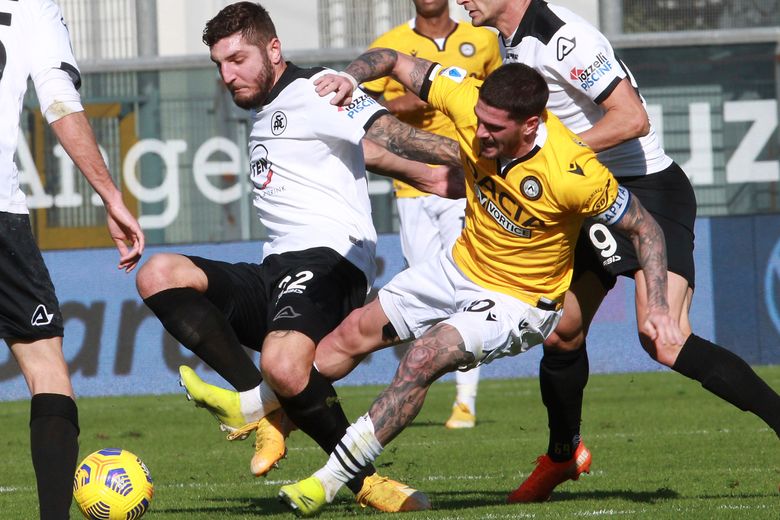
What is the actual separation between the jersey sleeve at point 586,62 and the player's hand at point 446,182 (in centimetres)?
66

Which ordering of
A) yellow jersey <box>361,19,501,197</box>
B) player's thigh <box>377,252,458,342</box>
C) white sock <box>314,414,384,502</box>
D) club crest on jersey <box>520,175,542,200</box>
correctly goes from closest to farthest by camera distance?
white sock <box>314,414,384,502</box>, club crest on jersey <box>520,175,542,200</box>, player's thigh <box>377,252,458,342</box>, yellow jersey <box>361,19,501,197</box>

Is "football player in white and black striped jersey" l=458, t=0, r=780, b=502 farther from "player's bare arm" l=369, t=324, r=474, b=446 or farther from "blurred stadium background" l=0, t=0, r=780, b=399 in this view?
"blurred stadium background" l=0, t=0, r=780, b=399

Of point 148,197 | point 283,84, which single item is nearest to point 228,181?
point 148,197

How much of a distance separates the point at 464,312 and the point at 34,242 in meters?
1.71

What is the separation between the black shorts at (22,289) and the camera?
4.88 metres

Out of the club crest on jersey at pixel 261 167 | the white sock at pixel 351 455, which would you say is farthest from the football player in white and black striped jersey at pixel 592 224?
the club crest on jersey at pixel 261 167

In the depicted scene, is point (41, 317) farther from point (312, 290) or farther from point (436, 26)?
point (436, 26)

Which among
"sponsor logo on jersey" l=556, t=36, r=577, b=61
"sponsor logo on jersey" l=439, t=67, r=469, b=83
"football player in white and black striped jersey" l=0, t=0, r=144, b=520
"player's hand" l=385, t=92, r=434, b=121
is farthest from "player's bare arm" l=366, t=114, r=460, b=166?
"player's hand" l=385, t=92, r=434, b=121

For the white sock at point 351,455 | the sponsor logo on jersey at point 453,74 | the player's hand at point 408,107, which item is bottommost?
the white sock at point 351,455

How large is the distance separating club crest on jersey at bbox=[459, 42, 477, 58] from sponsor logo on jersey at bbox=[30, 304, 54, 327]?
5036 millimetres

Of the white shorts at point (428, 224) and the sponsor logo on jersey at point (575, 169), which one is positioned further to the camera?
the white shorts at point (428, 224)

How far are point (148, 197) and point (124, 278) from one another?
1185mm

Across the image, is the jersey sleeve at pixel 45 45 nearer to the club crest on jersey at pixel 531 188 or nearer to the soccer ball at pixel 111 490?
the soccer ball at pixel 111 490

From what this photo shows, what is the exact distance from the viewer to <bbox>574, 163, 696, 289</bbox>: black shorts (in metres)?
6.14
